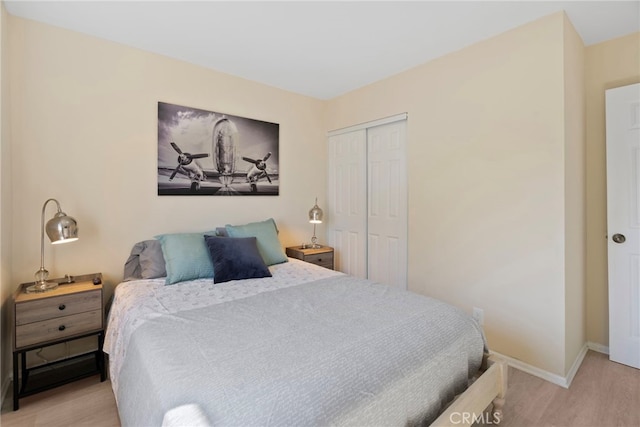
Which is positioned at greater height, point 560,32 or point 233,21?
point 233,21

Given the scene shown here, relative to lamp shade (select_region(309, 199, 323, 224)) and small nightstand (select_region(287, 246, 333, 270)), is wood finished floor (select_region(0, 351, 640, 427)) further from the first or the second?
lamp shade (select_region(309, 199, 323, 224))

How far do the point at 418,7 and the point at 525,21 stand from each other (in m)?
0.83

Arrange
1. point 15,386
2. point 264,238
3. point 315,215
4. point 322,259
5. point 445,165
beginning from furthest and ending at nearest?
1. point 315,215
2. point 322,259
3. point 264,238
4. point 445,165
5. point 15,386

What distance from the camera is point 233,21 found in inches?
83.6

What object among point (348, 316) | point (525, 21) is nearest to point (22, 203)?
point (348, 316)

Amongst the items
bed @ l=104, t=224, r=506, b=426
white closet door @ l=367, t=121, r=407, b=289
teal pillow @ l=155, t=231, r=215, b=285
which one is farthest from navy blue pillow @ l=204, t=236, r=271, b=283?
white closet door @ l=367, t=121, r=407, b=289

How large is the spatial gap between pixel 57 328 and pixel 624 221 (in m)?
4.07

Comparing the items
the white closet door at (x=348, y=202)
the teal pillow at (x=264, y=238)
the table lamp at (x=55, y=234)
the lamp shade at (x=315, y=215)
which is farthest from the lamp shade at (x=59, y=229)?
the white closet door at (x=348, y=202)

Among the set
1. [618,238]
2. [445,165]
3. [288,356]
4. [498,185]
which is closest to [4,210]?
[288,356]

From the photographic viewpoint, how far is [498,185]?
2285 millimetres

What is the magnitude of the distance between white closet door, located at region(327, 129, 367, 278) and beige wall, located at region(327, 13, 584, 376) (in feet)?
2.15

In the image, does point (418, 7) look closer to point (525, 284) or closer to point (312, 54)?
point (312, 54)

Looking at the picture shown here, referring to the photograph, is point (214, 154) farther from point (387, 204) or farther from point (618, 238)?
point (618, 238)

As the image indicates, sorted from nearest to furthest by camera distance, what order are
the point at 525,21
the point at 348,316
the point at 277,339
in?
the point at 277,339 → the point at 348,316 → the point at 525,21
